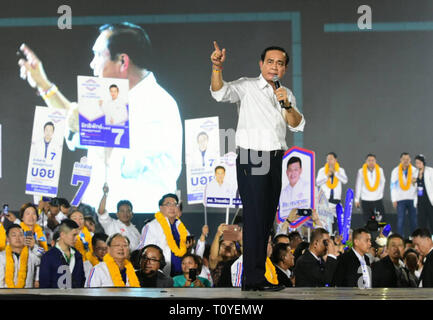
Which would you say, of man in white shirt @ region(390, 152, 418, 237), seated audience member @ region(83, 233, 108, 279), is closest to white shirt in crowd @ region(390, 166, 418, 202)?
man in white shirt @ region(390, 152, 418, 237)

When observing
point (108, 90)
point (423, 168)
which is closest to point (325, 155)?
point (423, 168)

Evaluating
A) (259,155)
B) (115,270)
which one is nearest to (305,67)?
(115,270)

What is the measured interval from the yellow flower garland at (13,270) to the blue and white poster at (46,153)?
3276mm

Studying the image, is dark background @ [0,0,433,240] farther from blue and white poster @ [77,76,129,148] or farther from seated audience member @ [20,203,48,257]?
seated audience member @ [20,203,48,257]

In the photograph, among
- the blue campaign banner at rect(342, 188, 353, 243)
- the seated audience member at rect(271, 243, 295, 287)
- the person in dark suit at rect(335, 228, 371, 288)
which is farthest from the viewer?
the blue campaign banner at rect(342, 188, 353, 243)

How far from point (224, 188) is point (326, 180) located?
15.1ft

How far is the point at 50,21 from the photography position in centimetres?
1302

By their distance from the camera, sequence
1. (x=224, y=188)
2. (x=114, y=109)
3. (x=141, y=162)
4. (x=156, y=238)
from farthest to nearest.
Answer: (x=141, y=162) → (x=114, y=109) → (x=224, y=188) → (x=156, y=238)

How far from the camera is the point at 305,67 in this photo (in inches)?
514

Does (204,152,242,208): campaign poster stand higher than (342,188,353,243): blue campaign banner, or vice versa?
(204,152,242,208): campaign poster

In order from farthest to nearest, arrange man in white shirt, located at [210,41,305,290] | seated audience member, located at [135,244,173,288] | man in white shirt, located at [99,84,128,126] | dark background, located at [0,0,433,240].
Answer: dark background, located at [0,0,433,240] < man in white shirt, located at [99,84,128,126] < seated audience member, located at [135,244,173,288] < man in white shirt, located at [210,41,305,290]

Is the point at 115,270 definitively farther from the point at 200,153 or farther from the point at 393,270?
the point at 200,153

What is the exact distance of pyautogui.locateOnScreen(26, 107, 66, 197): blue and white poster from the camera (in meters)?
9.55

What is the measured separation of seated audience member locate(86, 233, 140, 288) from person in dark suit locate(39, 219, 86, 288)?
20 cm
